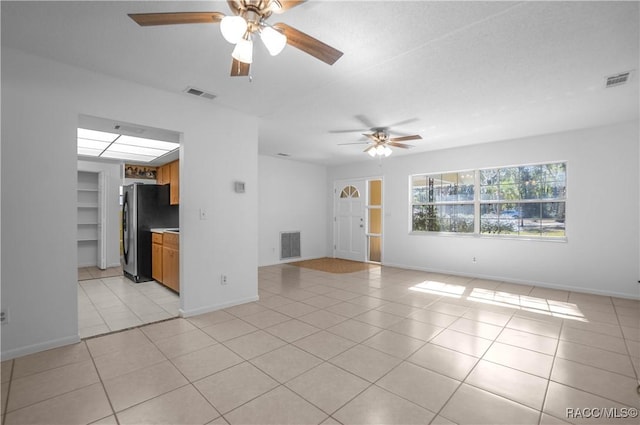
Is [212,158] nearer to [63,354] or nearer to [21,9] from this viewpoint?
[21,9]

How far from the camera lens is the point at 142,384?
6.83 ft

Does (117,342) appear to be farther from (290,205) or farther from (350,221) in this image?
(350,221)

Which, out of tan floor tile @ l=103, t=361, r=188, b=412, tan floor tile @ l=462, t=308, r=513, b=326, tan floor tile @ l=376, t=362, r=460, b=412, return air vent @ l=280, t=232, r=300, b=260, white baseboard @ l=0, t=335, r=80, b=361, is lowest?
tan floor tile @ l=462, t=308, r=513, b=326

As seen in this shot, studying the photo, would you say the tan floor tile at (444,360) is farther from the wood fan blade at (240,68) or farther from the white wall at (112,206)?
the white wall at (112,206)

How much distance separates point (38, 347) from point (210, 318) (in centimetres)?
141

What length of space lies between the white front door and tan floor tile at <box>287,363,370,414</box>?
5.22m

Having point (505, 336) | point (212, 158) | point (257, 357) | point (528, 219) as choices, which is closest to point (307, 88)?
point (212, 158)

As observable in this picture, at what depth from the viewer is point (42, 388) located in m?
2.02

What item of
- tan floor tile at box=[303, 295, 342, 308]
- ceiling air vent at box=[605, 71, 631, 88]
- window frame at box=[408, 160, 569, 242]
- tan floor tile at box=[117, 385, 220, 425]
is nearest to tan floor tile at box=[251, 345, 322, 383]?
A: tan floor tile at box=[117, 385, 220, 425]

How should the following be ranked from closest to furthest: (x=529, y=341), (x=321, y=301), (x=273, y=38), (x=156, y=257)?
1. (x=273, y=38)
2. (x=529, y=341)
3. (x=321, y=301)
4. (x=156, y=257)

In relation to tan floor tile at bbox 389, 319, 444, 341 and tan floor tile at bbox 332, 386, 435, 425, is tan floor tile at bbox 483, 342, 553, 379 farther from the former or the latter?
tan floor tile at bbox 332, 386, 435, 425

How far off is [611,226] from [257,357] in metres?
5.15

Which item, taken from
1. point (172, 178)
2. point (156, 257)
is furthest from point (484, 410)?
point (172, 178)

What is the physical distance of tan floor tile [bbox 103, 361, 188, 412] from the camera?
192 centimetres
